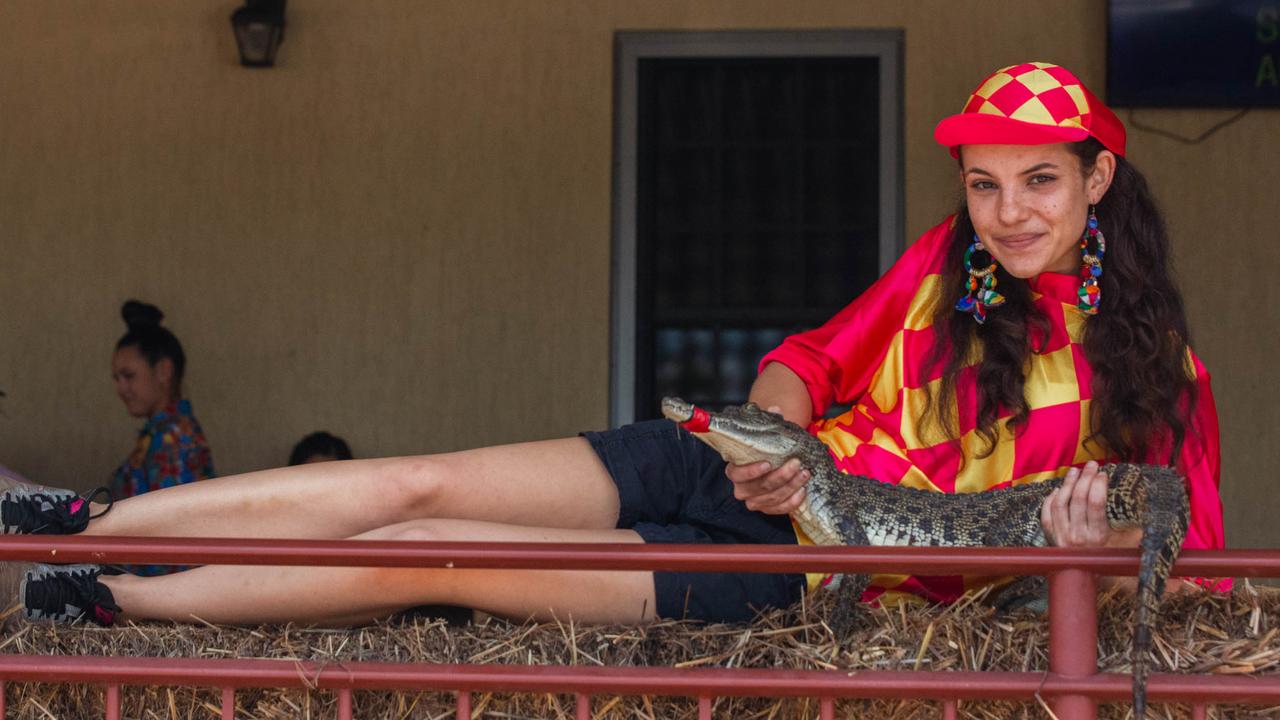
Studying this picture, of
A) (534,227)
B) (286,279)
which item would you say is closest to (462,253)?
(534,227)

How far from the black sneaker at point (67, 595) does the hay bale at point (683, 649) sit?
0.17 ft

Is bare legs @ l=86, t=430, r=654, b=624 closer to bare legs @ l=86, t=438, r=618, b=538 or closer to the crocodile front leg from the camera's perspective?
bare legs @ l=86, t=438, r=618, b=538

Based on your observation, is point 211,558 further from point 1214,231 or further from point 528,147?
point 1214,231

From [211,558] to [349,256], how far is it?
394cm

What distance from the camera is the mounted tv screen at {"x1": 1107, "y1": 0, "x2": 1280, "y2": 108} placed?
524 centimetres

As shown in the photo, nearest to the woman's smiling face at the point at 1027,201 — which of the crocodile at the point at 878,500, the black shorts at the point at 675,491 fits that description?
the crocodile at the point at 878,500

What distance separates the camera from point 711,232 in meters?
5.53

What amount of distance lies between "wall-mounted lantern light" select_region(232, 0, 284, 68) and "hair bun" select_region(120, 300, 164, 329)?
1.01 m

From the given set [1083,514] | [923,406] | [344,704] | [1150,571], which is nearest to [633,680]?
[344,704]

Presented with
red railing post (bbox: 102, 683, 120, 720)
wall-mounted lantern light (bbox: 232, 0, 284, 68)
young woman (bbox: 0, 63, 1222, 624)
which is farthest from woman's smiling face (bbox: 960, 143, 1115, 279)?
wall-mounted lantern light (bbox: 232, 0, 284, 68)

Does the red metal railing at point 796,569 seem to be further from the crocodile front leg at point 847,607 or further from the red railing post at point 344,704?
the crocodile front leg at point 847,607

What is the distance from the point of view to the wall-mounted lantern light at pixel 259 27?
213 inches

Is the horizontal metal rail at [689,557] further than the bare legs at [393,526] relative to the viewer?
No

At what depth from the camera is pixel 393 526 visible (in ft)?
7.95
